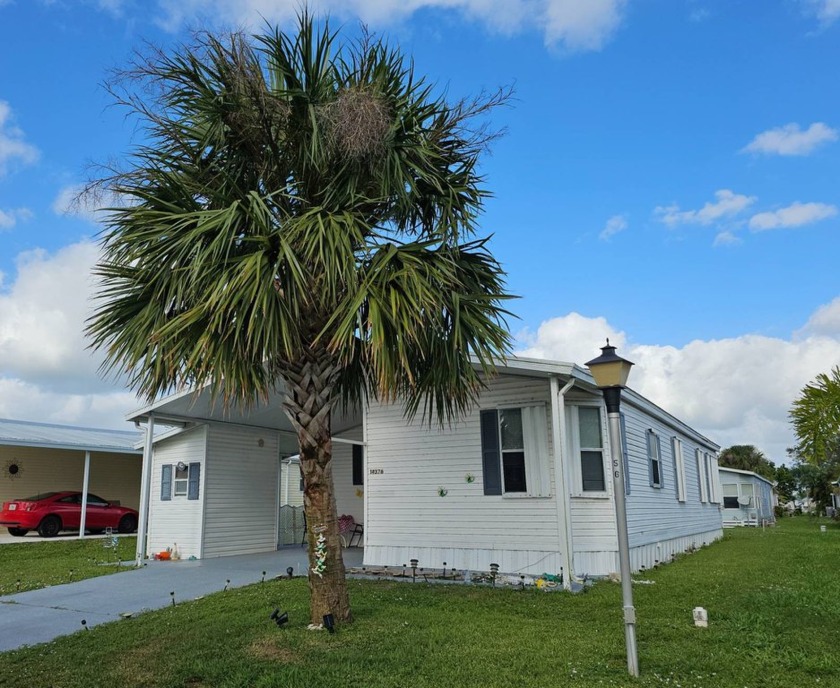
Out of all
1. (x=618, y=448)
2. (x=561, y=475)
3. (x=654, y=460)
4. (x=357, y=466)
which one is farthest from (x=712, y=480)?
(x=618, y=448)

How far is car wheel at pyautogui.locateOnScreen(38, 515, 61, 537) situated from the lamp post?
57.2 feet

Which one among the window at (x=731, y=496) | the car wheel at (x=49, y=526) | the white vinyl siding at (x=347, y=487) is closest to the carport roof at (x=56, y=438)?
the car wheel at (x=49, y=526)

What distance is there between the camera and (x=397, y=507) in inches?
442

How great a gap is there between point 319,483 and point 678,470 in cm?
1136

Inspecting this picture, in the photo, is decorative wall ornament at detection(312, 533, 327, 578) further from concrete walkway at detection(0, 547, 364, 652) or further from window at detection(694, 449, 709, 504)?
window at detection(694, 449, 709, 504)

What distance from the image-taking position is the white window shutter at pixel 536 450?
32.5 ft

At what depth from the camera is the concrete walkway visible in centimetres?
738

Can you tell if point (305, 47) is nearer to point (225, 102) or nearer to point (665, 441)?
point (225, 102)

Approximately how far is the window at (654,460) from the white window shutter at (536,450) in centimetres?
388

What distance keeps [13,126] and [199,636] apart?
8247 mm

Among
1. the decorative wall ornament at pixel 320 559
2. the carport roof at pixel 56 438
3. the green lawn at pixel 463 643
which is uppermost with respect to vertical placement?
the carport roof at pixel 56 438

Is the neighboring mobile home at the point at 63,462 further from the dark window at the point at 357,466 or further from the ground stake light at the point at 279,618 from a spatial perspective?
the ground stake light at the point at 279,618

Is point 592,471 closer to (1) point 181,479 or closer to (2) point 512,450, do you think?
(2) point 512,450

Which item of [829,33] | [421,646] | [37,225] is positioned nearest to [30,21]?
[37,225]
